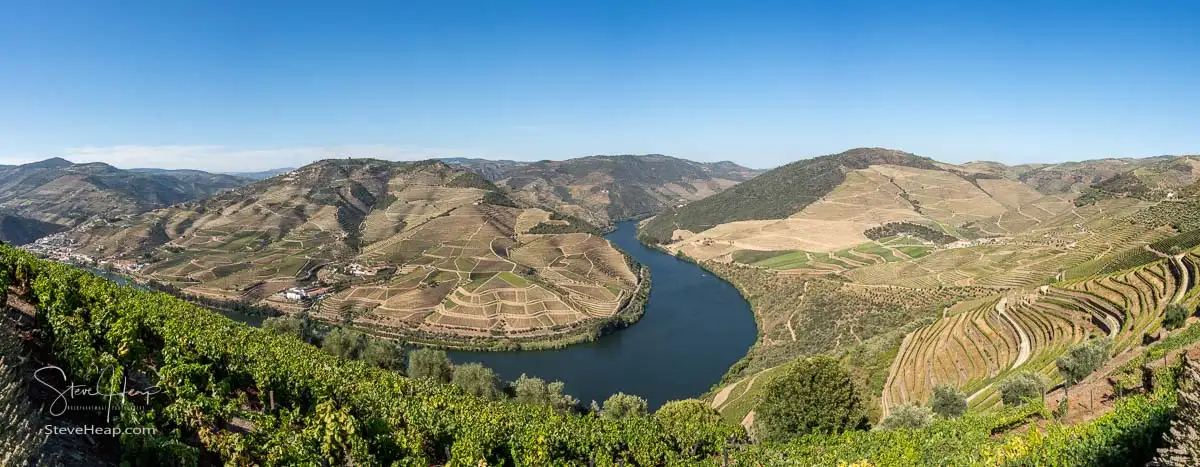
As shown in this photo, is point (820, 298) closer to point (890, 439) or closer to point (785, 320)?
point (785, 320)

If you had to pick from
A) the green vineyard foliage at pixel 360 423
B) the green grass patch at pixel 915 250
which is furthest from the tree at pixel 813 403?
the green grass patch at pixel 915 250

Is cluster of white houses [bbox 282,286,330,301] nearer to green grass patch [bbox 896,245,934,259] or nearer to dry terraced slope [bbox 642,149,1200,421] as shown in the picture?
dry terraced slope [bbox 642,149,1200,421]

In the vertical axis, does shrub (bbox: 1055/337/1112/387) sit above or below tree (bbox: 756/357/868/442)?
above

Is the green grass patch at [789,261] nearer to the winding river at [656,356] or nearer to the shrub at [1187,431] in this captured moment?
the winding river at [656,356]

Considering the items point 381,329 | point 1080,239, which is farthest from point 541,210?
point 1080,239

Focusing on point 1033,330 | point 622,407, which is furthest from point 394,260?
point 1033,330

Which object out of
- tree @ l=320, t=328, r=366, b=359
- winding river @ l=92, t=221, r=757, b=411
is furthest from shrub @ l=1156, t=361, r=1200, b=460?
tree @ l=320, t=328, r=366, b=359
